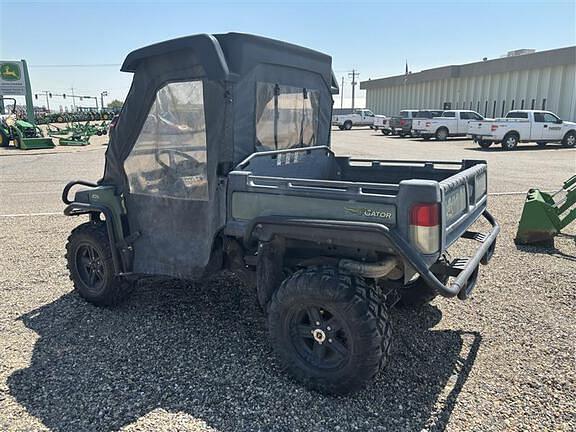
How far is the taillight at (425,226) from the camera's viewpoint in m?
2.80

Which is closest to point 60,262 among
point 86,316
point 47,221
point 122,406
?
point 86,316

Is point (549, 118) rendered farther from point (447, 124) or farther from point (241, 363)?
point (241, 363)

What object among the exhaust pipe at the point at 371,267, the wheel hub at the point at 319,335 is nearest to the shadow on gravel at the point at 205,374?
the wheel hub at the point at 319,335

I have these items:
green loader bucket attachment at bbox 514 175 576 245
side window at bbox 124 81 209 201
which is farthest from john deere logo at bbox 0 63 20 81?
green loader bucket attachment at bbox 514 175 576 245

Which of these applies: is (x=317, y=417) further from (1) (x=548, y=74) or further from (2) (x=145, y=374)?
(1) (x=548, y=74)

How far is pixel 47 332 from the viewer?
4121 mm

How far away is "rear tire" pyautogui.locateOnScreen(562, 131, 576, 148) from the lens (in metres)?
23.6

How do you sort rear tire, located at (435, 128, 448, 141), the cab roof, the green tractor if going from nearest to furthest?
the cab roof, the green tractor, rear tire, located at (435, 128, 448, 141)

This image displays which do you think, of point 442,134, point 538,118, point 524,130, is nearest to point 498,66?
point 442,134

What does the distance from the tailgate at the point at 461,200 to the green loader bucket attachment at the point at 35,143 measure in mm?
24016

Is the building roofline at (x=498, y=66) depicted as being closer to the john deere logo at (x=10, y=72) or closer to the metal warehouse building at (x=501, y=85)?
the metal warehouse building at (x=501, y=85)

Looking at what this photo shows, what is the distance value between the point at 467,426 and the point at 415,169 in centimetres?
245

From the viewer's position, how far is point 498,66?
35.0 m

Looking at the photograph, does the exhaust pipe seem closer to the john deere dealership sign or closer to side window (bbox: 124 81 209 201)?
side window (bbox: 124 81 209 201)
